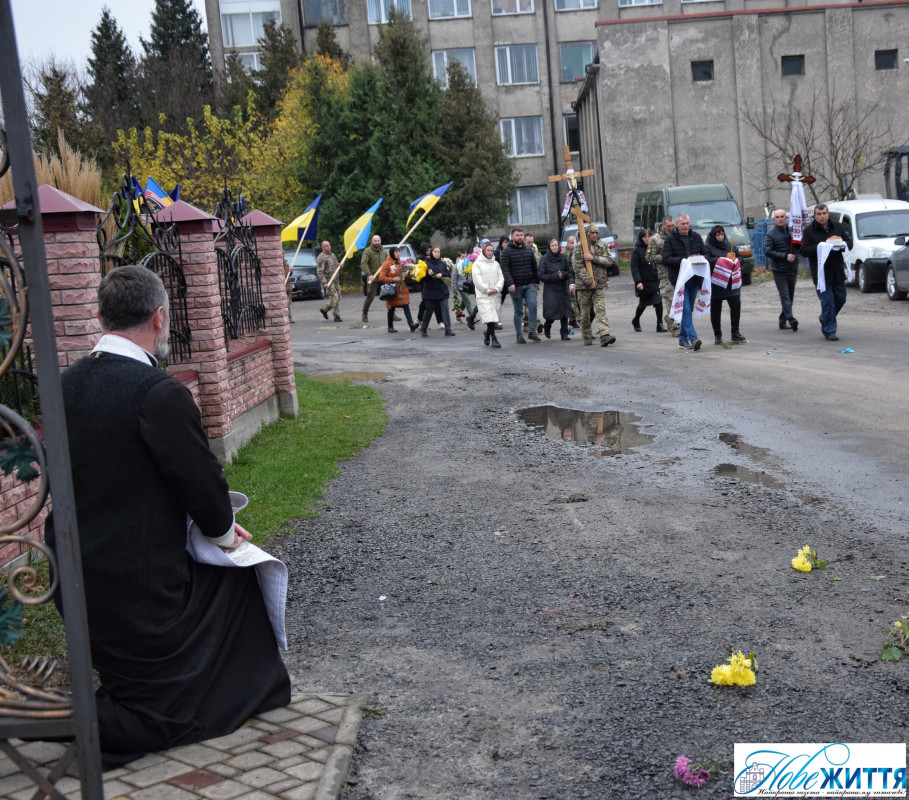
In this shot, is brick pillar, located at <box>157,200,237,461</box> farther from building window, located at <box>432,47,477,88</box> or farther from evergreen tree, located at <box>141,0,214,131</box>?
building window, located at <box>432,47,477,88</box>

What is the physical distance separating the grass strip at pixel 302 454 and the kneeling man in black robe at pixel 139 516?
322 centimetres

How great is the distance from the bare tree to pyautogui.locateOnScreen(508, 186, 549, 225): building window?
12965mm

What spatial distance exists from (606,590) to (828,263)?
11.6 meters

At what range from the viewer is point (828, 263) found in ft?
52.9

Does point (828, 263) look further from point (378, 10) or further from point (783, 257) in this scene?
point (378, 10)

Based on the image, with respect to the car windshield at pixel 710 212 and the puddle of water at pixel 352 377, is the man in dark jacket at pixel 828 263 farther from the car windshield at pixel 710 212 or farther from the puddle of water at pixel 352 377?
the car windshield at pixel 710 212

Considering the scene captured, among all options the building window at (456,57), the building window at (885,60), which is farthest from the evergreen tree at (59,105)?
the building window at (885,60)

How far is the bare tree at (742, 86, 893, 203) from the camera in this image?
43.5 meters

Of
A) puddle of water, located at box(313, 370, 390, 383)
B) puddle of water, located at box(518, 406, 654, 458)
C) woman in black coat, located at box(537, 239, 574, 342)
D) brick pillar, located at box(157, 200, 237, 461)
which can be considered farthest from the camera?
woman in black coat, located at box(537, 239, 574, 342)

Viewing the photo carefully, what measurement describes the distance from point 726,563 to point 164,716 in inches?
136

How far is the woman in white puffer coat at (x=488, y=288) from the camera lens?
1922cm

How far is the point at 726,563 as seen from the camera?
6305mm

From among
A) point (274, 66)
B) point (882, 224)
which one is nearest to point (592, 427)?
point (882, 224)

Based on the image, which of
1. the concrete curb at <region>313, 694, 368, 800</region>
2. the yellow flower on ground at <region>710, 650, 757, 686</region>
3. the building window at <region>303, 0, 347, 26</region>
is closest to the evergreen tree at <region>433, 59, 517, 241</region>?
the building window at <region>303, 0, 347, 26</region>
